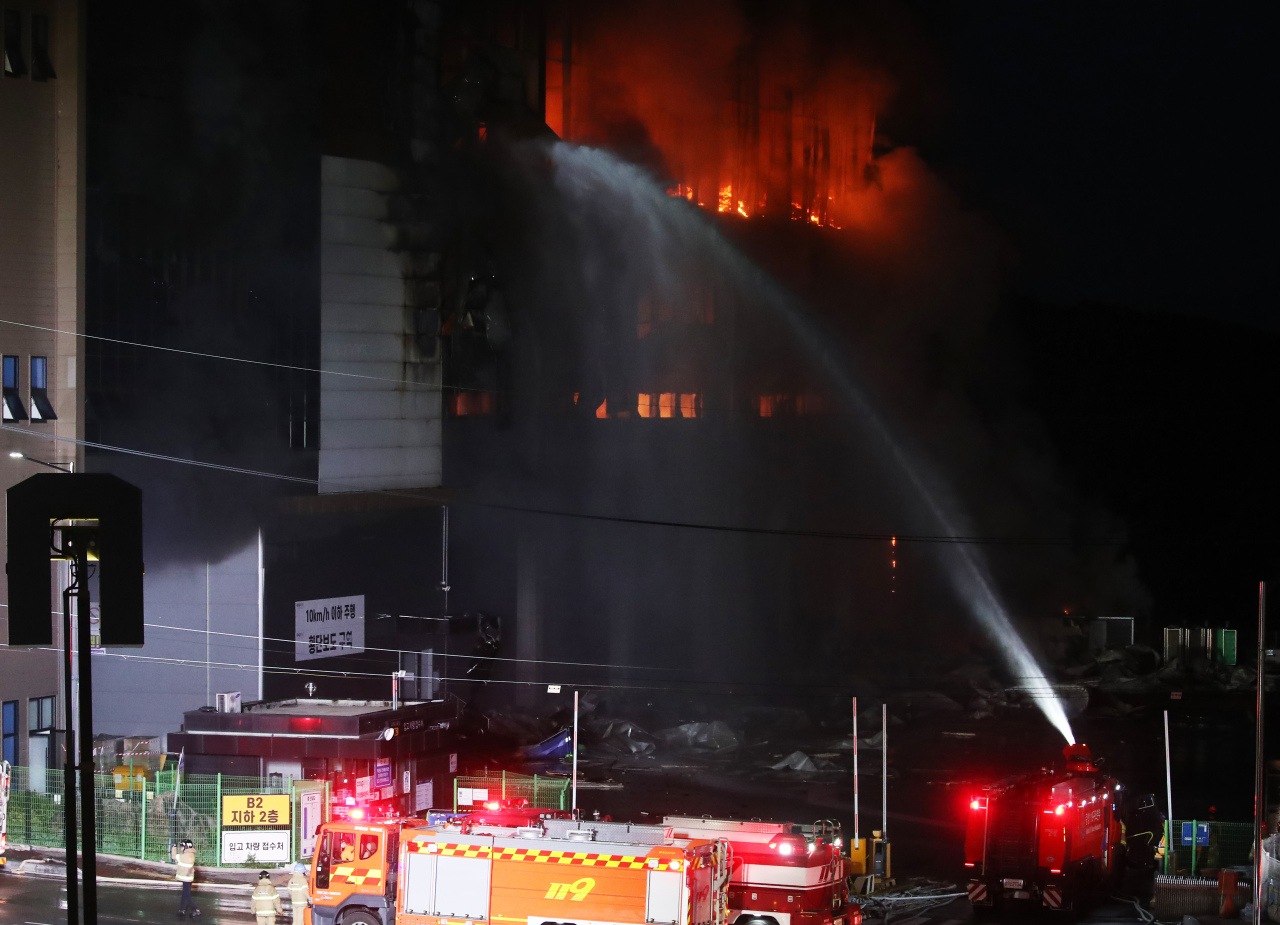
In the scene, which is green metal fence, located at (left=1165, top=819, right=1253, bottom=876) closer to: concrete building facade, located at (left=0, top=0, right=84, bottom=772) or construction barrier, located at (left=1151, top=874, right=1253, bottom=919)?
construction barrier, located at (left=1151, top=874, right=1253, bottom=919)

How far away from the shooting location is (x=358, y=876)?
54.0 ft

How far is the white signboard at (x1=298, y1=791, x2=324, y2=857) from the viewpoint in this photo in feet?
71.2

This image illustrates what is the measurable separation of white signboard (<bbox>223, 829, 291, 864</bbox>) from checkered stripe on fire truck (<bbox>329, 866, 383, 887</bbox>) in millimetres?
5621

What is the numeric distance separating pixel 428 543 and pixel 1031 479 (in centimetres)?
2378

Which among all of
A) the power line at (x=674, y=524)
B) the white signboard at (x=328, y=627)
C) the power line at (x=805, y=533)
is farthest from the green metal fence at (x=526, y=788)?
the power line at (x=805, y=533)

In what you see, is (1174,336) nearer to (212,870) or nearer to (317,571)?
(317,571)

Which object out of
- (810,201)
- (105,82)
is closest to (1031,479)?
(810,201)

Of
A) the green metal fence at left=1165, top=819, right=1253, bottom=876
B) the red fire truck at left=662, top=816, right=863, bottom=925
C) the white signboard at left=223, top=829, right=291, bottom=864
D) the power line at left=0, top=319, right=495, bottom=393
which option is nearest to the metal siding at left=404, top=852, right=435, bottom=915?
the red fire truck at left=662, top=816, right=863, bottom=925

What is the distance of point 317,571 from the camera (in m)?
34.7

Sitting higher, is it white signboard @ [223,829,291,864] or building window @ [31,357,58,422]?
building window @ [31,357,58,422]

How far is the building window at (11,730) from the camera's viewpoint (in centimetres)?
2945

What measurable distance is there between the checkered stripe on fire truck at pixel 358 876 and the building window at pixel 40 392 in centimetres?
1726

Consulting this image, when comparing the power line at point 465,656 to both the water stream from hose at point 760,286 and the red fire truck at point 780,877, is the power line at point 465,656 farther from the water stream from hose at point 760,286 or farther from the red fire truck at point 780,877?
the red fire truck at point 780,877

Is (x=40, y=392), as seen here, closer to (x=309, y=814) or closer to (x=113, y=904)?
(x=309, y=814)
